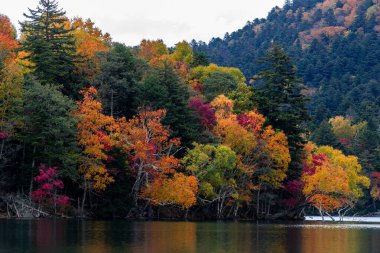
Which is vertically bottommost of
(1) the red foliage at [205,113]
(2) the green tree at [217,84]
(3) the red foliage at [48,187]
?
(3) the red foliage at [48,187]

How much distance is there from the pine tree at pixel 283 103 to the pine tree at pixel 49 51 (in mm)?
25375

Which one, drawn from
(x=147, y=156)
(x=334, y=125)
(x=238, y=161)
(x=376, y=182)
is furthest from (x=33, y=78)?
(x=334, y=125)

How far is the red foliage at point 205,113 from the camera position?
8425cm

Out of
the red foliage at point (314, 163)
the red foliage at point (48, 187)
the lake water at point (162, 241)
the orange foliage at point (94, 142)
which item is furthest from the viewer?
the red foliage at point (314, 163)

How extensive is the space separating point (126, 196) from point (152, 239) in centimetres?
2724

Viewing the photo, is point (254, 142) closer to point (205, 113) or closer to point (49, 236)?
point (205, 113)

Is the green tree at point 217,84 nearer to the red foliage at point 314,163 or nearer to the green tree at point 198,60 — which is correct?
the green tree at point 198,60

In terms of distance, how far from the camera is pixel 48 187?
2559 inches

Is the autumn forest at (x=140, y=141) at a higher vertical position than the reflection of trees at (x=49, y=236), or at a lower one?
higher

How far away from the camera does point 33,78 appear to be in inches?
2726

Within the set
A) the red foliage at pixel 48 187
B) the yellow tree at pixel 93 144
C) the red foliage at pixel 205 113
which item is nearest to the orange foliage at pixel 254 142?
the red foliage at pixel 205 113

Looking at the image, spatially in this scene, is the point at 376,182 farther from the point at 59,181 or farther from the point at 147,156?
the point at 59,181

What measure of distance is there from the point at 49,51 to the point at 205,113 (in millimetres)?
20012

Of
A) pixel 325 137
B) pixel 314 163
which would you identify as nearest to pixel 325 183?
pixel 314 163
